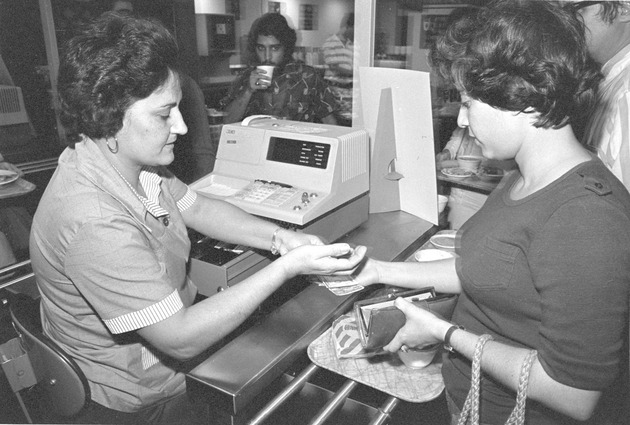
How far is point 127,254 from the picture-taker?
113 centimetres

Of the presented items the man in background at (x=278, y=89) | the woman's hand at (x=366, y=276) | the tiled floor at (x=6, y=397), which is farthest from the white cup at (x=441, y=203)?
the tiled floor at (x=6, y=397)

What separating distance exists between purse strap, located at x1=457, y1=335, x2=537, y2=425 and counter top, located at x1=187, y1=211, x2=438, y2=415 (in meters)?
0.44

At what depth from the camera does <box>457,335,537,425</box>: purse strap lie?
881 mm

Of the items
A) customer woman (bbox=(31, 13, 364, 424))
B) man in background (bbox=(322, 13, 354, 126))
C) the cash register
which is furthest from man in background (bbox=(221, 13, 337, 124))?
customer woman (bbox=(31, 13, 364, 424))

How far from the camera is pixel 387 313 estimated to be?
3.67ft

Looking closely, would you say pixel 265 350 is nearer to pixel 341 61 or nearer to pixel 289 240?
pixel 289 240

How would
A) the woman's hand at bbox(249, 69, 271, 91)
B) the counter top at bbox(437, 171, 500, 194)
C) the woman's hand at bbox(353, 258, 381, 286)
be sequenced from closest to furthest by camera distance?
the woman's hand at bbox(353, 258, 381, 286), the counter top at bbox(437, 171, 500, 194), the woman's hand at bbox(249, 69, 271, 91)

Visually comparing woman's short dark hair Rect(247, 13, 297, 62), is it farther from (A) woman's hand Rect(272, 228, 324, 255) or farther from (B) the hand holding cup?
(A) woman's hand Rect(272, 228, 324, 255)

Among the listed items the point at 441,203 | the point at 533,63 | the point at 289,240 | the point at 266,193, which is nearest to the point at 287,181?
the point at 266,193

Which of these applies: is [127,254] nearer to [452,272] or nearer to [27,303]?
[27,303]

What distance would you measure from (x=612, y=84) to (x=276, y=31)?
7.49ft

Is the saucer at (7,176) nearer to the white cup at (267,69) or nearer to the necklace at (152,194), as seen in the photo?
the necklace at (152,194)

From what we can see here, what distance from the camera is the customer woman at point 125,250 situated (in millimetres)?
1137

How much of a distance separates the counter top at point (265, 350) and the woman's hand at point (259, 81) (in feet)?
6.34
